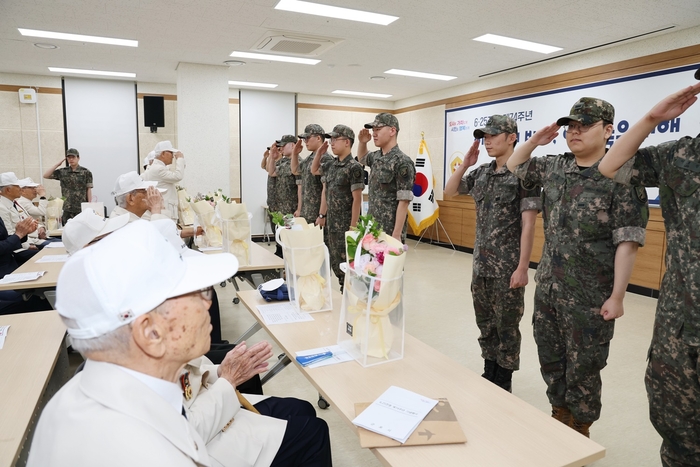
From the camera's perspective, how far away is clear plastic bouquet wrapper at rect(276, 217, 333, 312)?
225 centimetres

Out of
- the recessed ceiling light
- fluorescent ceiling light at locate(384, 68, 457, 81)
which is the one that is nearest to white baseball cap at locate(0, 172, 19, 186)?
the recessed ceiling light

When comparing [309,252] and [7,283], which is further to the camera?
[7,283]

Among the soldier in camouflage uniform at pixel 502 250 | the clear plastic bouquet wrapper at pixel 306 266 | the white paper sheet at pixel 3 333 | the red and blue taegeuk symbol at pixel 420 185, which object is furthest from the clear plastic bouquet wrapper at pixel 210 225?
the red and blue taegeuk symbol at pixel 420 185

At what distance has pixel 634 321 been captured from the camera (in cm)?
466

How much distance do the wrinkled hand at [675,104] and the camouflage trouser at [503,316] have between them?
1.40m

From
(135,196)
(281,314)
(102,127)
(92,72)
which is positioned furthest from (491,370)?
(102,127)

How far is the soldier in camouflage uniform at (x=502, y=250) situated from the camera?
2.77 metres

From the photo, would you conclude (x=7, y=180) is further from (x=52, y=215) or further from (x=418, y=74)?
(x=418, y=74)

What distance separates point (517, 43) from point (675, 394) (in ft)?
17.3

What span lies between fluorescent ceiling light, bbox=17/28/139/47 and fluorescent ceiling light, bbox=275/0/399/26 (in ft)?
8.80

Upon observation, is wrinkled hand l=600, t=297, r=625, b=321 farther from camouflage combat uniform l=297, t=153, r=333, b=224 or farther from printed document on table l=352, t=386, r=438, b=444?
camouflage combat uniform l=297, t=153, r=333, b=224

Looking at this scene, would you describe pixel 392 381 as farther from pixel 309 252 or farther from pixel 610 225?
pixel 610 225

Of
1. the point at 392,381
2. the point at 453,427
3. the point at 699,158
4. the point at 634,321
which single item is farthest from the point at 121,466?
the point at 634,321

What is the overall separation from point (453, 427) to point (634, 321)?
14.1ft
